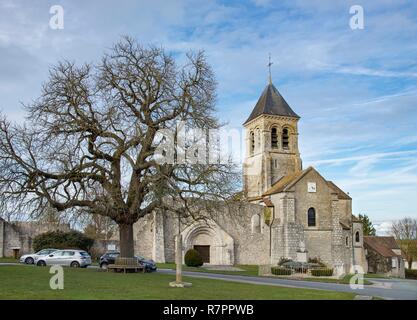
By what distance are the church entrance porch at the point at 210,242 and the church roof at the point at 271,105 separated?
1783cm

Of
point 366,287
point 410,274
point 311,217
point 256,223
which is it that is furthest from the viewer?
point 410,274

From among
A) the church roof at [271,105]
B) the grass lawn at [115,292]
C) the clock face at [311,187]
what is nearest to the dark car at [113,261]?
the grass lawn at [115,292]

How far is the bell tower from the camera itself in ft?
202

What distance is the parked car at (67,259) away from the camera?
34094 mm

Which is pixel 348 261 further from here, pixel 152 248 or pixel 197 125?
pixel 197 125

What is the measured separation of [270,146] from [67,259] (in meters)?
33.8

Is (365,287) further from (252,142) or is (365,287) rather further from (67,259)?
(252,142)

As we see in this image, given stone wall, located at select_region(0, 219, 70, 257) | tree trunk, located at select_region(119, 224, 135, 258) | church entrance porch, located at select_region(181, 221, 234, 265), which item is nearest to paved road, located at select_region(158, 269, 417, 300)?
tree trunk, located at select_region(119, 224, 135, 258)

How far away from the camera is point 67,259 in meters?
34.4

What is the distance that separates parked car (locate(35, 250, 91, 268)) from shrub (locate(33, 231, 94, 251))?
956 cm

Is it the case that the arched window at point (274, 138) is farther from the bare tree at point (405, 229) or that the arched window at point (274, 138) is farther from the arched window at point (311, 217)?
the bare tree at point (405, 229)

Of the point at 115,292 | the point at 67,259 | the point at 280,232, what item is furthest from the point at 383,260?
the point at 115,292
